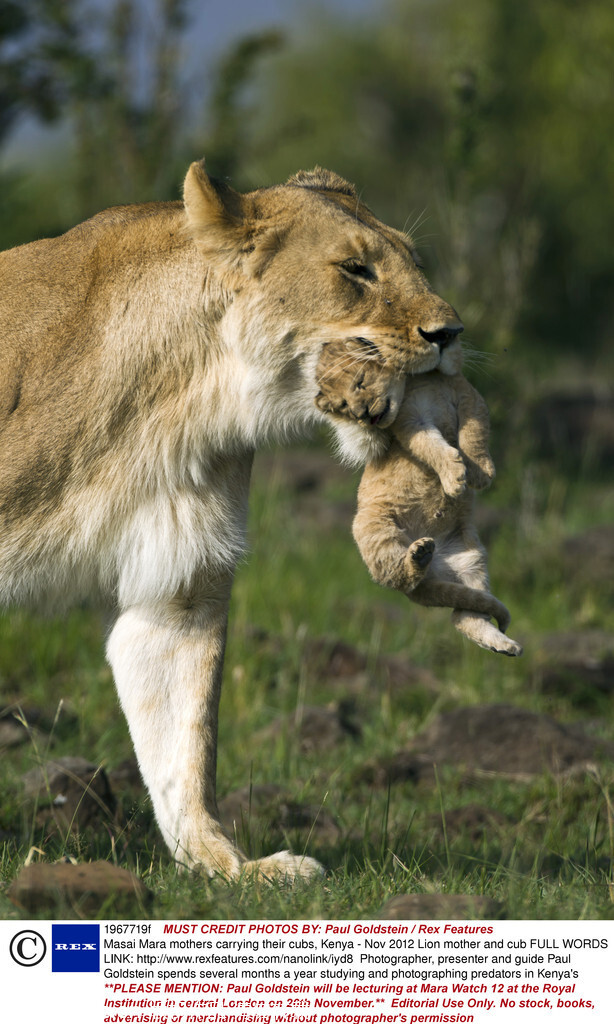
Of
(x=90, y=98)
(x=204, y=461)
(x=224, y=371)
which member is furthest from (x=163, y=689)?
(x=90, y=98)

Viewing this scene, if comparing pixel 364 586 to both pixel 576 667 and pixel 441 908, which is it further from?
pixel 441 908

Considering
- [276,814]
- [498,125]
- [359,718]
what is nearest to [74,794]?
[276,814]

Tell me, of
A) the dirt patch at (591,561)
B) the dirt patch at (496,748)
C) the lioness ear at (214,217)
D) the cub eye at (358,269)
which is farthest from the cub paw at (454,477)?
the dirt patch at (591,561)

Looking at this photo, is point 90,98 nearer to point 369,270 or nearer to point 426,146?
point 369,270

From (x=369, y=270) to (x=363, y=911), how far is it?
56.3 inches

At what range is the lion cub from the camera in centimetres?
267

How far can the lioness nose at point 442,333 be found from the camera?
2781 mm

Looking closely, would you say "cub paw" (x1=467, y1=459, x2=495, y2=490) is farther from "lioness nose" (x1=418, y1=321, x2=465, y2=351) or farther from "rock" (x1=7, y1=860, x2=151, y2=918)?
"rock" (x1=7, y1=860, x2=151, y2=918)

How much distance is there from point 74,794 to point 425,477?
137 centimetres

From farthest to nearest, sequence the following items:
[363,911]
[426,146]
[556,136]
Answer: [426,146] → [556,136] → [363,911]

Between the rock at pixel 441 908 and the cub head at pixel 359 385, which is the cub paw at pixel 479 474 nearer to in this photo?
the cub head at pixel 359 385

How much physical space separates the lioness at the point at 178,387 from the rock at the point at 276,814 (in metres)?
0.42
